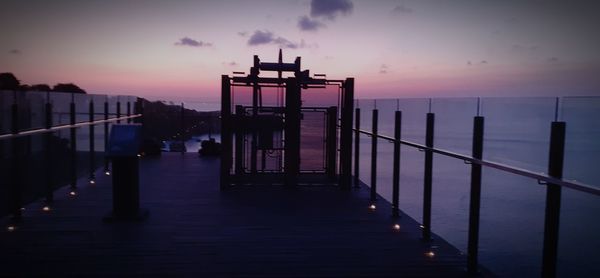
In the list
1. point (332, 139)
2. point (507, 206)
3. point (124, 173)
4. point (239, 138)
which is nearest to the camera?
point (124, 173)

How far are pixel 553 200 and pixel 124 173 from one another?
425cm

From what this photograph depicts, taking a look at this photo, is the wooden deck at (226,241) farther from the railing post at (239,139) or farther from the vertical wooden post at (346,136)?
the railing post at (239,139)

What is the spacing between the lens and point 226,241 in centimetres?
421

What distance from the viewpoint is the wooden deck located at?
3.47 metres

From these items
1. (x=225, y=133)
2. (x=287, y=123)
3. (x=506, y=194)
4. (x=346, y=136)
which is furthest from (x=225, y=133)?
(x=506, y=194)

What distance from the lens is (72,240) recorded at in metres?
4.17

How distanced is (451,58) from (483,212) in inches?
1423

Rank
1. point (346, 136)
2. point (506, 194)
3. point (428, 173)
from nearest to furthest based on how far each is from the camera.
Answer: point (428, 173), point (346, 136), point (506, 194)

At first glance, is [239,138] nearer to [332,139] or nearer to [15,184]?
[332,139]

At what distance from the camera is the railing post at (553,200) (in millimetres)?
2463

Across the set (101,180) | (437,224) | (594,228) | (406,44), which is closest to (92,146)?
(101,180)

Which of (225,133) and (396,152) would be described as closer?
(396,152)

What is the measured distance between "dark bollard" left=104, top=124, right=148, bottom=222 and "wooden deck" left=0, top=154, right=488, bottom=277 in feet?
0.65

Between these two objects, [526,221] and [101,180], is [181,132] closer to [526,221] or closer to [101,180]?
[101,180]
